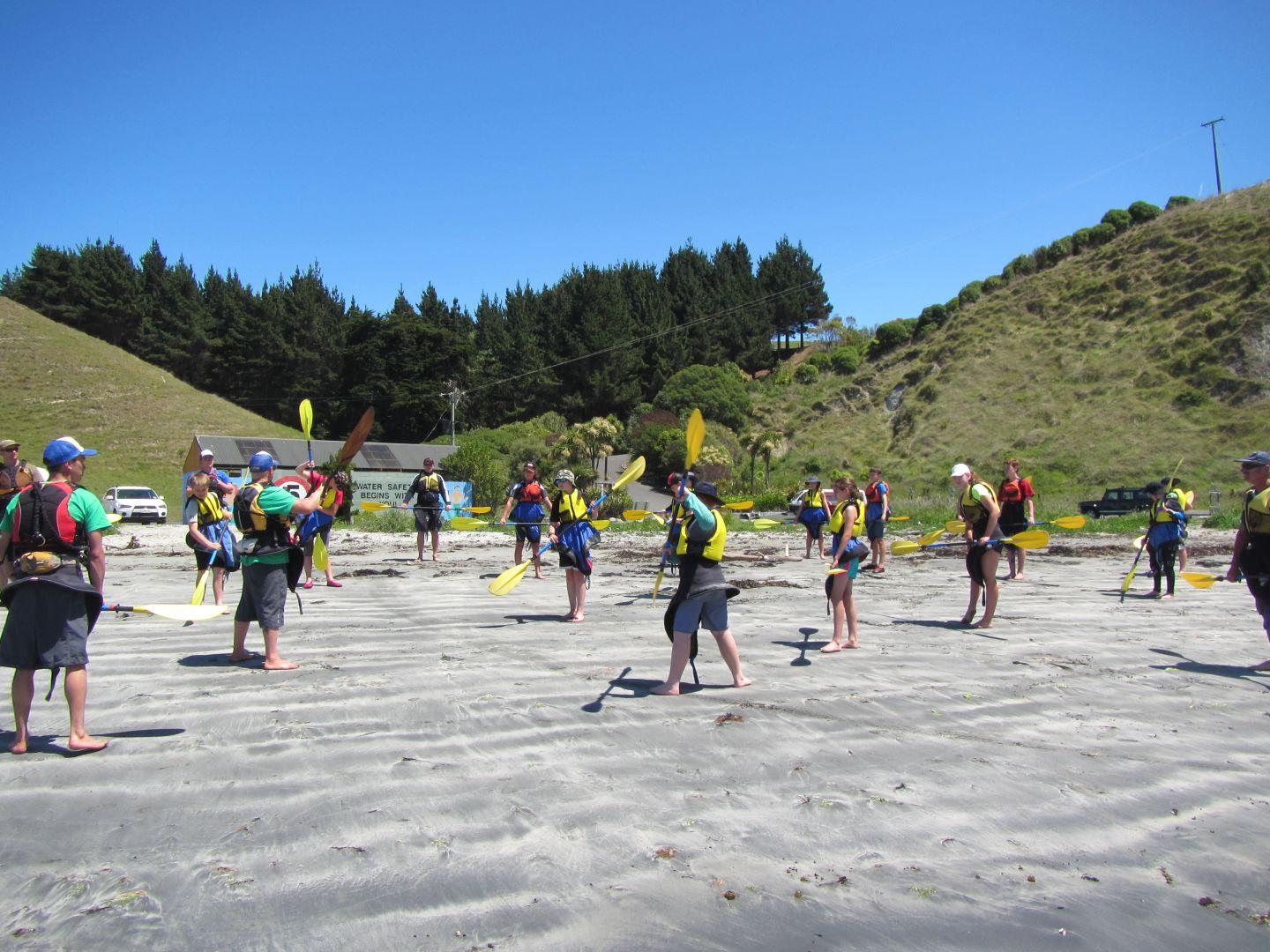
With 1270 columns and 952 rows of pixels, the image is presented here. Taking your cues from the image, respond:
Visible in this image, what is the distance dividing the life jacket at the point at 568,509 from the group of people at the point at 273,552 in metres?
0.01

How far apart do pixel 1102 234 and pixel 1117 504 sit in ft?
130

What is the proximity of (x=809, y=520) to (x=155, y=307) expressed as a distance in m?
78.7

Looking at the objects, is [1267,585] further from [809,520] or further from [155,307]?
[155,307]

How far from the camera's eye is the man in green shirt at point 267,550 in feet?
21.7

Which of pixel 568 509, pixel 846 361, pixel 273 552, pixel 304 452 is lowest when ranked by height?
pixel 273 552

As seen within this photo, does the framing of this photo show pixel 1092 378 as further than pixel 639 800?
Yes

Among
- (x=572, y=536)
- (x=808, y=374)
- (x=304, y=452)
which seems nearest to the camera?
(x=572, y=536)

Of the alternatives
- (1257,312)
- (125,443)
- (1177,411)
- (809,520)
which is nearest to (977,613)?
(809,520)

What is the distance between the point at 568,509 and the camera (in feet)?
30.6

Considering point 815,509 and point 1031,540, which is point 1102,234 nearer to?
point 815,509

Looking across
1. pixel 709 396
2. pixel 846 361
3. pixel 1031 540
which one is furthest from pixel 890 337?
pixel 1031 540

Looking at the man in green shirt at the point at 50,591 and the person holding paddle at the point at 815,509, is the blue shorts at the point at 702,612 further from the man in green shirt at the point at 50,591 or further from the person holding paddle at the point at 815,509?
the person holding paddle at the point at 815,509

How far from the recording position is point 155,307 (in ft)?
258

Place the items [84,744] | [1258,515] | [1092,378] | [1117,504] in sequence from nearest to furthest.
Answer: [84,744] < [1258,515] < [1117,504] < [1092,378]
